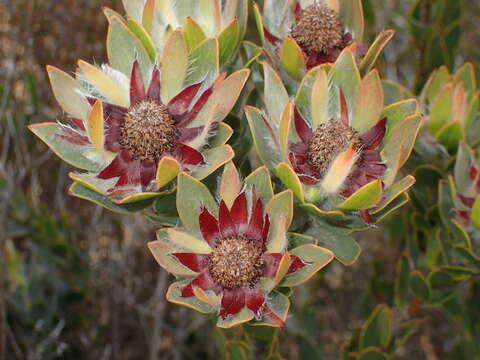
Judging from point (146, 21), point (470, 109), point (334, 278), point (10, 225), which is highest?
point (146, 21)

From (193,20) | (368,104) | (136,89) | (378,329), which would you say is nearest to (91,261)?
(378,329)

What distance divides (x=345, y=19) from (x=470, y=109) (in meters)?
0.49

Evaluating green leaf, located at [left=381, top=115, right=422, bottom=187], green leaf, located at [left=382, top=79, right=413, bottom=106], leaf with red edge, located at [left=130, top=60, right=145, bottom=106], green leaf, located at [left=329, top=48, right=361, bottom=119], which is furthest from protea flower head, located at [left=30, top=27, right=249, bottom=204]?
green leaf, located at [left=382, top=79, right=413, bottom=106]

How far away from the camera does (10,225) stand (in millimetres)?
2014

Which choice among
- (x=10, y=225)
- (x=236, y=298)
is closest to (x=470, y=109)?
(x=236, y=298)

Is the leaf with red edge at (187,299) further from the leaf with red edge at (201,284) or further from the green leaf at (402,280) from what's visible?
the green leaf at (402,280)

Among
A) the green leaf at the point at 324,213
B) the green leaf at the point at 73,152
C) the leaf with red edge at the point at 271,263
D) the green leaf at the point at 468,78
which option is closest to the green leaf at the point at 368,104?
the green leaf at the point at 324,213

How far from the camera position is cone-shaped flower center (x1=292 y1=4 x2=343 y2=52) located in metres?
1.30

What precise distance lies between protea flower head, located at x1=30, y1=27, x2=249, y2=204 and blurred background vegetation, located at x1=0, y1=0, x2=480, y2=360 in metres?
0.63

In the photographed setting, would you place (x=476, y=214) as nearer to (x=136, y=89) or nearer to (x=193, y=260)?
(x=193, y=260)

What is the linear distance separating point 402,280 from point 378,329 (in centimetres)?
18

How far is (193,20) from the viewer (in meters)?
1.20

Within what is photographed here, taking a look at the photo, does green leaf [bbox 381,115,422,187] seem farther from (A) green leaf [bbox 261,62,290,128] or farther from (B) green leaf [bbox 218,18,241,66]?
(B) green leaf [bbox 218,18,241,66]

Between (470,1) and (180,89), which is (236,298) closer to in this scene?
(180,89)
